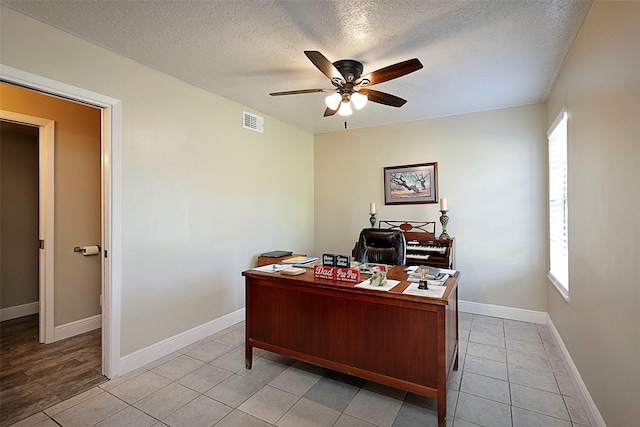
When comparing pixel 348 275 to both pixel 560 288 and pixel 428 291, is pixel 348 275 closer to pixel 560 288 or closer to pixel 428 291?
pixel 428 291

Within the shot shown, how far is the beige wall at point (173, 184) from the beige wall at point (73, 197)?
4.14 ft

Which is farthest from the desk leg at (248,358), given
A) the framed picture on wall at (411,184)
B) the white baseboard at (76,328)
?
the framed picture on wall at (411,184)

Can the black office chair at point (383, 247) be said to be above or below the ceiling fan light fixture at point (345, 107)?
below

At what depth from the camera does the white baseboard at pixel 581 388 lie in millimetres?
1811

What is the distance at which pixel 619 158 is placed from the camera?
1535 millimetres

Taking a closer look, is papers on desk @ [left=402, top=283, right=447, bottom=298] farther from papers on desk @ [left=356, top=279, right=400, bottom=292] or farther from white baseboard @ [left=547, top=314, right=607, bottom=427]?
white baseboard @ [left=547, top=314, right=607, bottom=427]

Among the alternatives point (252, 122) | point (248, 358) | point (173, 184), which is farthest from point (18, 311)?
point (252, 122)

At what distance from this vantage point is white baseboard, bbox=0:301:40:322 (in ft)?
12.1

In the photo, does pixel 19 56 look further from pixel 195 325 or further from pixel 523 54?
pixel 523 54

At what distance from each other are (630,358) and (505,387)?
1093 mm

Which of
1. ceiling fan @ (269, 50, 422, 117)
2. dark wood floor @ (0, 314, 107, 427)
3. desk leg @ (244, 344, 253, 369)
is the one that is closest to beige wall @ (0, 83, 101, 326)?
dark wood floor @ (0, 314, 107, 427)

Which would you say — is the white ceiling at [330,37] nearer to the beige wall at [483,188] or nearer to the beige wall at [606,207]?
the beige wall at [606,207]

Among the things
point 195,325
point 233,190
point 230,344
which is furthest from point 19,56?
point 230,344

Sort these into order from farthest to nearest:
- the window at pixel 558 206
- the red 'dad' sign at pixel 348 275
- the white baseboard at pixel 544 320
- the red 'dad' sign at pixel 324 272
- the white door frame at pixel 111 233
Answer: the window at pixel 558 206 < the white door frame at pixel 111 233 < the red 'dad' sign at pixel 324 272 < the red 'dad' sign at pixel 348 275 < the white baseboard at pixel 544 320
